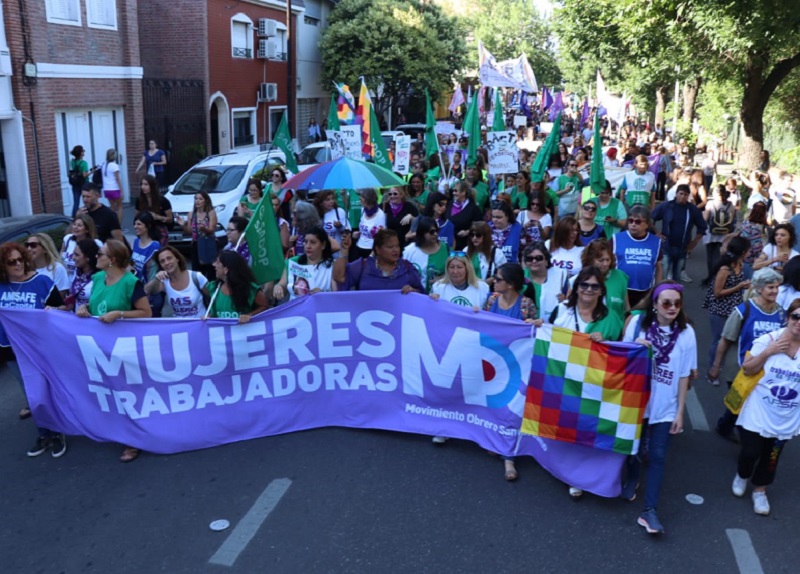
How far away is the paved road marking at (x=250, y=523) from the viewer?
447 centimetres

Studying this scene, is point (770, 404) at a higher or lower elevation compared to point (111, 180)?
lower

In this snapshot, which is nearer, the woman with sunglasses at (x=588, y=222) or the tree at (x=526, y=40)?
the woman with sunglasses at (x=588, y=222)

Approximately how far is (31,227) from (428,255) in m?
4.72

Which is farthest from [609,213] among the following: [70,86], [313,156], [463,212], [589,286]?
[70,86]

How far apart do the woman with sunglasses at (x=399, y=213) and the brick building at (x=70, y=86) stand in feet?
33.0

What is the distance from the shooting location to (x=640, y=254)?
24.6ft

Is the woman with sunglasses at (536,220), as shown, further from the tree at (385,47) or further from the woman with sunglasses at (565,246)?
the tree at (385,47)

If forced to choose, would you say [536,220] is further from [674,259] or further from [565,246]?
[674,259]

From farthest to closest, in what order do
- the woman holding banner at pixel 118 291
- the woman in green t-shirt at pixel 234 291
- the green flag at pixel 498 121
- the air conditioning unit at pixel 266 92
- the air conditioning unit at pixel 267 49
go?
the air conditioning unit at pixel 266 92
the air conditioning unit at pixel 267 49
the green flag at pixel 498 121
the woman in green t-shirt at pixel 234 291
the woman holding banner at pixel 118 291

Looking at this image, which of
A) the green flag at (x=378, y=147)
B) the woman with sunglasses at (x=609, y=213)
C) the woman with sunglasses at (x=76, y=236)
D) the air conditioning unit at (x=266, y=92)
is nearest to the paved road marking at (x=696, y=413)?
the woman with sunglasses at (x=609, y=213)

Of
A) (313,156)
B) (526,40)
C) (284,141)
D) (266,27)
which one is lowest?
(313,156)

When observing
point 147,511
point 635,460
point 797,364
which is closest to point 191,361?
point 147,511

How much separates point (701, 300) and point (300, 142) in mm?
24502

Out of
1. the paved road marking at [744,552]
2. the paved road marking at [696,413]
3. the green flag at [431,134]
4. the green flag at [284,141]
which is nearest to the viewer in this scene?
the paved road marking at [744,552]
